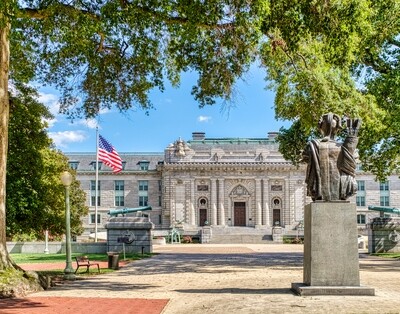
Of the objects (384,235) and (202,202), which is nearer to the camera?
(384,235)

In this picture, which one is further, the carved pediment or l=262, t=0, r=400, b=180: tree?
the carved pediment

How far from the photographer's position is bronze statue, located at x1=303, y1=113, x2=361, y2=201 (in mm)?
12227

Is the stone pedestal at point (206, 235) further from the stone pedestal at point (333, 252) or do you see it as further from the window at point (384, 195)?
the stone pedestal at point (333, 252)

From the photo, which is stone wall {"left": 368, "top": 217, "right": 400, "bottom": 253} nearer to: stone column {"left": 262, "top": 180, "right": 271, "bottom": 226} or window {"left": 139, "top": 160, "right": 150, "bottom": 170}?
stone column {"left": 262, "top": 180, "right": 271, "bottom": 226}

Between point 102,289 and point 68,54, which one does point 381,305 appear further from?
point 68,54

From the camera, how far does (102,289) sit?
564 inches

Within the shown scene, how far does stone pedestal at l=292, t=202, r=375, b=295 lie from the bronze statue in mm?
286

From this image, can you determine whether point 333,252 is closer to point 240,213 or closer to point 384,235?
point 384,235

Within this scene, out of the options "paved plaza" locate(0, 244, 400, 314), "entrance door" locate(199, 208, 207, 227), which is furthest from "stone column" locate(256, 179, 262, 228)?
"paved plaza" locate(0, 244, 400, 314)

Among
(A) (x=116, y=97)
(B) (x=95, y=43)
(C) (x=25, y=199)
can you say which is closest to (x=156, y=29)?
(B) (x=95, y=43)

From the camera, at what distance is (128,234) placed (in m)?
32.9

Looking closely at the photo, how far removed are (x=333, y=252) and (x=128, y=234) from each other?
2235 centimetres

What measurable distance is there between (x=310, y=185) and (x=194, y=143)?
2806 inches

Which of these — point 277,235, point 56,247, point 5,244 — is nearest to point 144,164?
point 277,235
